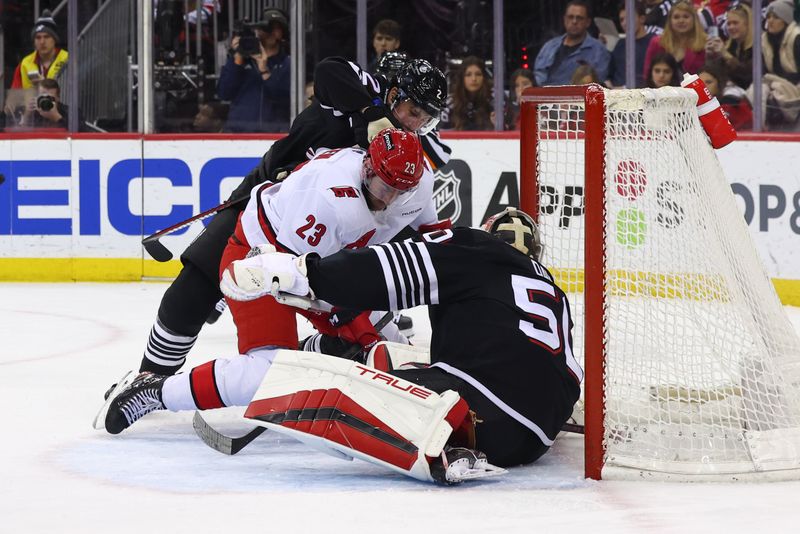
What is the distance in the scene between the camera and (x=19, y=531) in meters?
2.24

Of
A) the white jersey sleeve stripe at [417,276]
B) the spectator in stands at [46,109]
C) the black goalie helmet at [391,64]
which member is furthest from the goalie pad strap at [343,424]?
the spectator in stands at [46,109]

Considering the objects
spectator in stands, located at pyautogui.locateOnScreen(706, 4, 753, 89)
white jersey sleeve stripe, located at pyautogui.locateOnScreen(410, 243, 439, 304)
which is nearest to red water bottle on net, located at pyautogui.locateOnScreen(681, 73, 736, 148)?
white jersey sleeve stripe, located at pyautogui.locateOnScreen(410, 243, 439, 304)

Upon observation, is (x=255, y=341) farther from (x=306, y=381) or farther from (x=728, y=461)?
(x=728, y=461)

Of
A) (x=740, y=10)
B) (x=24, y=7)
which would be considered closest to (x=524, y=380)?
(x=740, y=10)

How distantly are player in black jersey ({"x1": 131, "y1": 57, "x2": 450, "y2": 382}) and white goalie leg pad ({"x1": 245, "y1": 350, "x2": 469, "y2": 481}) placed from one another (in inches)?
30.0

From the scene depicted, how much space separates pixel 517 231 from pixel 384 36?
13.0ft

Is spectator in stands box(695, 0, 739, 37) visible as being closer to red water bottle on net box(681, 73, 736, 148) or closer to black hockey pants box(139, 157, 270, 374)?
red water bottle on net box(681, 73, 736, 148)

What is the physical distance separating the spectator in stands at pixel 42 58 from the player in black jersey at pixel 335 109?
3.41 meters

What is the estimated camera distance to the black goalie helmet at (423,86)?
3.28 meters

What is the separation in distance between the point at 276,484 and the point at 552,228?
4.23ft

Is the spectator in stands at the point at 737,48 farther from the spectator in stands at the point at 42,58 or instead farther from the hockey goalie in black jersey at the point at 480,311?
the hockey goalie in black jersey at the point at 480,311

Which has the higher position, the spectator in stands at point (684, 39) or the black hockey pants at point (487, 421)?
the spectator in stands at point (684, 39)

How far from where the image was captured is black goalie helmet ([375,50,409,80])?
134 inches

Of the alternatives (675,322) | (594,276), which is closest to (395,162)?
(594,276)
